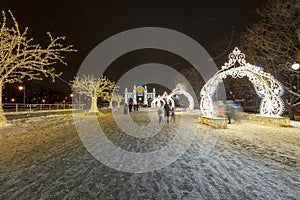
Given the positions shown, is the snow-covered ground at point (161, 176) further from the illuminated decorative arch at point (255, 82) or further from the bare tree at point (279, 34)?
the bare tree at point (279, 34)

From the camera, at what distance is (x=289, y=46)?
48.6 ft

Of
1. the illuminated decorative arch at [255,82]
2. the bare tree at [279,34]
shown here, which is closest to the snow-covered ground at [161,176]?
the illuminated decorative arch at [255,82]

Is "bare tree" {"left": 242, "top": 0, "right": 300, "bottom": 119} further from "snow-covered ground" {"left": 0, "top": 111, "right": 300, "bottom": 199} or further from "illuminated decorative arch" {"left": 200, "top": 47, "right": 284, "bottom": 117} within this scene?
"snow-covered ground" {"left": 0, "top": 111, "right": 300, "bottom": 199}

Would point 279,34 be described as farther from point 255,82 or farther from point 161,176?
point 161,176

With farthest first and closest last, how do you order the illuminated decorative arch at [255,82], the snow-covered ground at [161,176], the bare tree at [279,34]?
the bare tree at [279,34] → the illuminated decorative arch at [255,82] → the snow-covered ground at [161,176]

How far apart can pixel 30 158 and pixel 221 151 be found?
5.66 m

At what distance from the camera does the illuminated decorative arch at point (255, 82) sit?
11.8 meters

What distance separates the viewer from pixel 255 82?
12836 millimetres

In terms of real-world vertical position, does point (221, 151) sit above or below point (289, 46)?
below

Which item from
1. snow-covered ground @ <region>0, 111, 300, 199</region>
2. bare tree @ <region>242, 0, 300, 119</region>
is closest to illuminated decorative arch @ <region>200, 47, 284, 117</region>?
bare tree @ <region>242, 0, 300, 119</region>

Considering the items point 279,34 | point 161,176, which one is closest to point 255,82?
point 279,34

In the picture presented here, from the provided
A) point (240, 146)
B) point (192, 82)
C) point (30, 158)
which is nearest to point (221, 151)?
point (240, 146)

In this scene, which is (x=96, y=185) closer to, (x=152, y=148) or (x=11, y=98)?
(x=152, y=148)

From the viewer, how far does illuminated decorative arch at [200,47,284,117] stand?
464 inches
